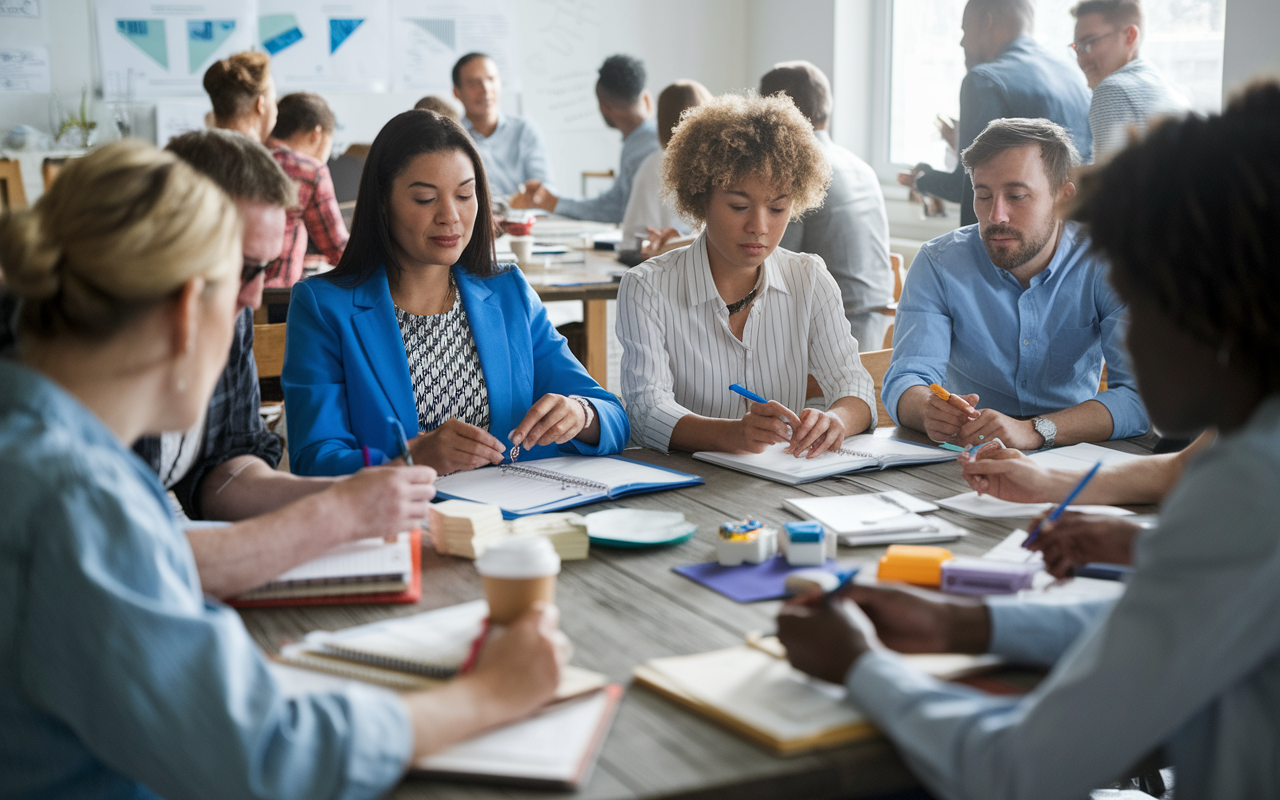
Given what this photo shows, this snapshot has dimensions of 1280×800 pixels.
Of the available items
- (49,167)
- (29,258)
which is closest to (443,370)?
(29,258)

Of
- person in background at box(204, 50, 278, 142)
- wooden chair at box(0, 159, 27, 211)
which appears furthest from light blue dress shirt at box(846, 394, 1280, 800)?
wooden chair at box(0, 159, 27, 211)

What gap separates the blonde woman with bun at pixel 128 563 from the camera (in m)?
0.81

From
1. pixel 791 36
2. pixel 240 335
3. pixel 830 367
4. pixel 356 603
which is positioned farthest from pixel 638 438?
pixel 791 36

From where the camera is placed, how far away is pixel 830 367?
2367mm

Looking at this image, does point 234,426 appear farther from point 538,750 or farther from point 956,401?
point 956,401

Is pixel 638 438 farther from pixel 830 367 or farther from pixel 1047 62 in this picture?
pixel 1047 62

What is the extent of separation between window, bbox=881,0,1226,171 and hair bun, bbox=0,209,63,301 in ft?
14.1

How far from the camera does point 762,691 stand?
Result: 1029mm

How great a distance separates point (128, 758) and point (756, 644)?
1.95ft

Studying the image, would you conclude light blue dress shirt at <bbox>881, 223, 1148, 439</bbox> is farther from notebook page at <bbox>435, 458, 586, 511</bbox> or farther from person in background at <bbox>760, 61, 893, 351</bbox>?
person in background at <bbox>760, 61, 893, 351</bbox>

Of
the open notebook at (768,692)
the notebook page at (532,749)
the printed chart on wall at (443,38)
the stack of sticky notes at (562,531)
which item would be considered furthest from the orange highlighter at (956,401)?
the printed chart on wall at (443,38)

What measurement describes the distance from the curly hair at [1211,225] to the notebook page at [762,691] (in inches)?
17.3

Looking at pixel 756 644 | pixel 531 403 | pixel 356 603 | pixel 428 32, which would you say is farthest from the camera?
pixel 428 32

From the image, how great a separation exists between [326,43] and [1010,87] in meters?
4.17
